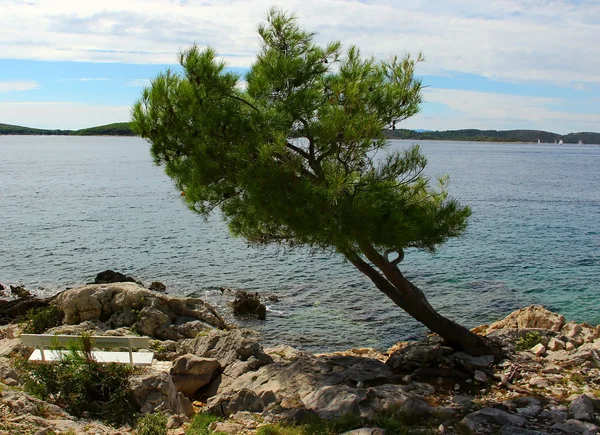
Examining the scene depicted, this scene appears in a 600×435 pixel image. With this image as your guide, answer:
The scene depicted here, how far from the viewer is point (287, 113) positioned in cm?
1244

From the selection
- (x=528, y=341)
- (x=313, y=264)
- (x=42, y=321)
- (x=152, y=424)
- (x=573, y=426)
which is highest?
(x=152, y=424)

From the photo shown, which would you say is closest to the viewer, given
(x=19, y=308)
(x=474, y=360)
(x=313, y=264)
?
(x=474, y=360)

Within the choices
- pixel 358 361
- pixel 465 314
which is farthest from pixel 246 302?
pixel 358 361

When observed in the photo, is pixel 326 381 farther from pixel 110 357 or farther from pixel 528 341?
Result: pixel 528 341

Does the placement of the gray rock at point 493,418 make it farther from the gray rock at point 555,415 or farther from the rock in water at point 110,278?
the rock in water at point 110,278

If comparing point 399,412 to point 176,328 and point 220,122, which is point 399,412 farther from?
point 176,328

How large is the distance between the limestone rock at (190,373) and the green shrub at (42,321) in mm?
7432

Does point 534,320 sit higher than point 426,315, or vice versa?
point 426,315

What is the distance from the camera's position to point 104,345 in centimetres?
1230

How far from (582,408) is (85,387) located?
9158mm

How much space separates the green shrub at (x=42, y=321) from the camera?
18.4 meters

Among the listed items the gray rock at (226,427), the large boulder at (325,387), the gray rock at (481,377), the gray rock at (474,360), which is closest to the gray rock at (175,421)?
the gray rock at (226,427)

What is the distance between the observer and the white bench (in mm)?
12000

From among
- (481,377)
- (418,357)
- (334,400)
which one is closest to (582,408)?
(481,377)
